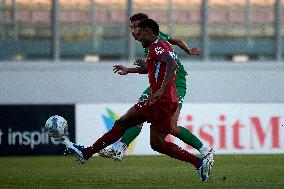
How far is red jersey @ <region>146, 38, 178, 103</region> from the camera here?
34.6 feet

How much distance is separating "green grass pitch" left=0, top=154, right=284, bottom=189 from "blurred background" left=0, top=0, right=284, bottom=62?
4.03 meters

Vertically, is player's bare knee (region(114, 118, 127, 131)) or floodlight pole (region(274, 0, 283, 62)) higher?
player's bare knee (region(114, 118, 127, 131))

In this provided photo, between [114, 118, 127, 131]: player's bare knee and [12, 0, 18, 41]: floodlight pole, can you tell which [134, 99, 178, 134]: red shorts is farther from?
[12, 0, 18, 41]: floodlight pole

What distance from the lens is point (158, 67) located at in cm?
1058

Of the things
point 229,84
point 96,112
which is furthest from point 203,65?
point 96,112

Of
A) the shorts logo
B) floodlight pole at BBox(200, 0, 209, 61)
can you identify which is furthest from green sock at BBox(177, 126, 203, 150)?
floodlight pole at BBox(200, 0, 209, 61)

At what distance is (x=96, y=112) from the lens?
18172 mm

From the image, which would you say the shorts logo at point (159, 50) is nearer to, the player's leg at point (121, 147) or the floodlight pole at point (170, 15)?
the player's leg at point (121, 147)

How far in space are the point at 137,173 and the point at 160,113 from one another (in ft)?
7.29

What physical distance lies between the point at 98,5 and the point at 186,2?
1.80m

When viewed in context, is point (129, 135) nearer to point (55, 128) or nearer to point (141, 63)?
point (55, 128)

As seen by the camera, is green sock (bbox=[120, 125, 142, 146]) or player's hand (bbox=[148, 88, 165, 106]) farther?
green sock (bbox=[120, 125, 142, 146])

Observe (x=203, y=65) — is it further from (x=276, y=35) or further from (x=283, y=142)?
(x=283, y=142)

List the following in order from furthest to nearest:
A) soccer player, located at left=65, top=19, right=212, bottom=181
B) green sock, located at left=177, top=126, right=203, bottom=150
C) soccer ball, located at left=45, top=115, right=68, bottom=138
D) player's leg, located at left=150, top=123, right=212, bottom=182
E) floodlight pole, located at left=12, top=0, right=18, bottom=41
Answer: floodlight pole, located at left=12, top=0, right=18, bottom=41
soccer ball, located at left=45, top=115, right=68, bottom=138
green sock, located at left=177, top=126, right=203, bottom=150
player's leg, located at left=150, top=123, right=212, bottom=182
soccer player, located at left=65, top=19, right=212, bottom=181
